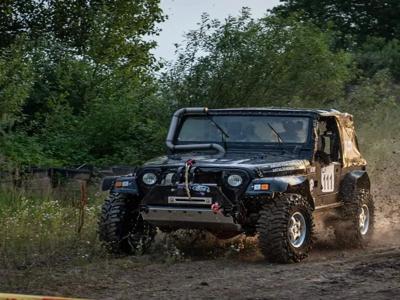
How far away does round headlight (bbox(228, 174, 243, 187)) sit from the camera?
9164mm

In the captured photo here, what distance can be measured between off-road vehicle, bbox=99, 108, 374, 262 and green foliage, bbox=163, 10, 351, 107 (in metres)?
5.22

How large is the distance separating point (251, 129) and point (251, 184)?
4.95 ft

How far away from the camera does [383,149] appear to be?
59.0 ft

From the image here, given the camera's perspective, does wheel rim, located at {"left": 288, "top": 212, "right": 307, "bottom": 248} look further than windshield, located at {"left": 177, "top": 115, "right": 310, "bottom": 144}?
No

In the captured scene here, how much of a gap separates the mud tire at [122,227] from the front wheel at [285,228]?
1.56 metres

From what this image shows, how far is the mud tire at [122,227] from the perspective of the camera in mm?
9664

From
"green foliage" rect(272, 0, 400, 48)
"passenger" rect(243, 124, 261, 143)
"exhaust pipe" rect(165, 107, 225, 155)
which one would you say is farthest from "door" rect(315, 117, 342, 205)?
"green foliage" rect(272, 0, 400, 48)

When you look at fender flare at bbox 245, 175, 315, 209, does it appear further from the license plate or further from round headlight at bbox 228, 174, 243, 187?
the license plate

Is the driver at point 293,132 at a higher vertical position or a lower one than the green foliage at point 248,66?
lower

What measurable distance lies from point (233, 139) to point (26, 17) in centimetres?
1297

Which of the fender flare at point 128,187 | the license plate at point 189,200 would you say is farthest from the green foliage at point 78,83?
the license plate at point 189,200

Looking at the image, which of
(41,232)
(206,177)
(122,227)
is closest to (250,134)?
(206,177)

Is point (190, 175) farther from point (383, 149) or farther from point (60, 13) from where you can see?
point (60, 13)

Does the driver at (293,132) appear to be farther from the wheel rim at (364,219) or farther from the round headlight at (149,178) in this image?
the round headlight at (149,178)
